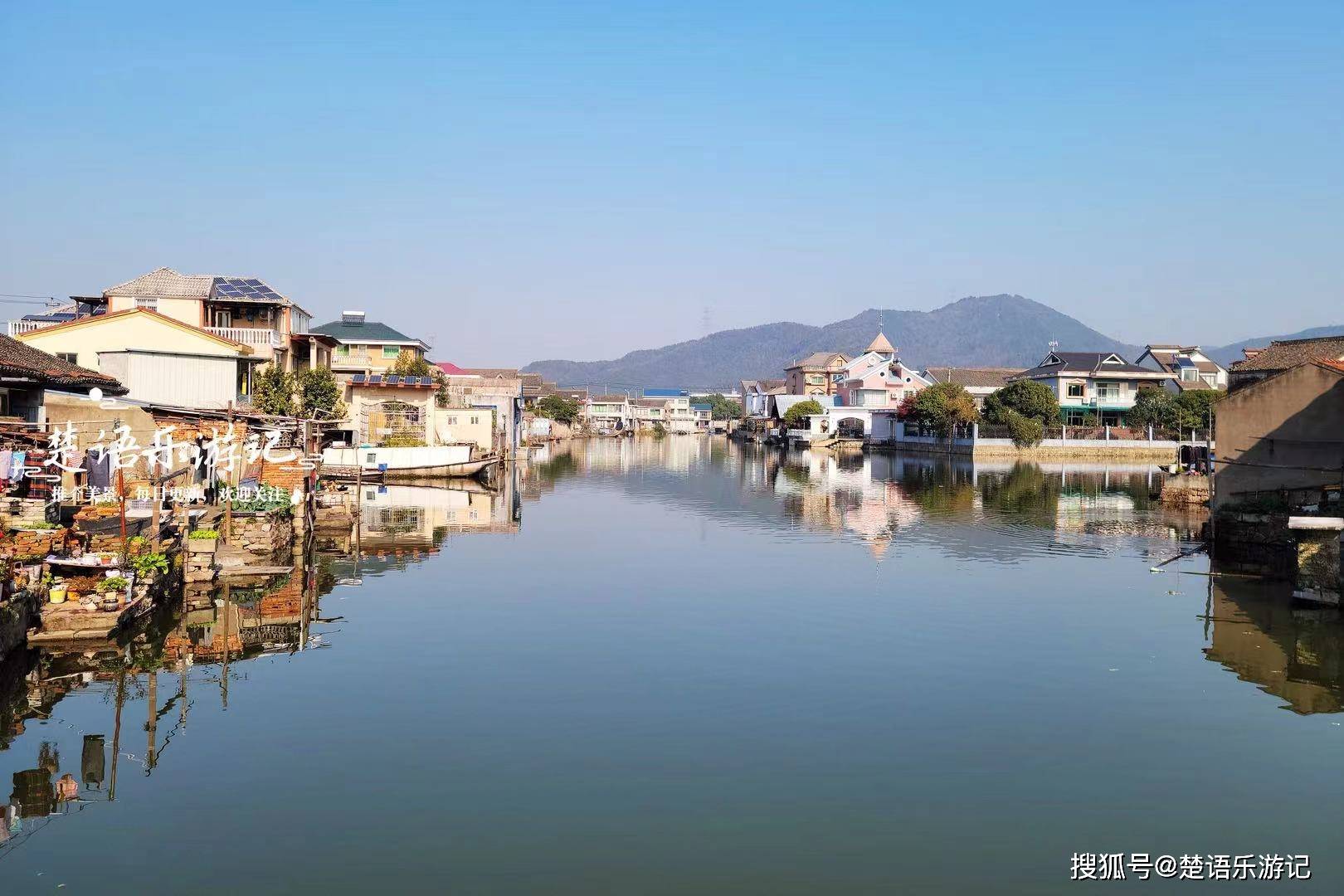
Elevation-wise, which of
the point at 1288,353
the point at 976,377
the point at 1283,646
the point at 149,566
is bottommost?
the point at 1283,646

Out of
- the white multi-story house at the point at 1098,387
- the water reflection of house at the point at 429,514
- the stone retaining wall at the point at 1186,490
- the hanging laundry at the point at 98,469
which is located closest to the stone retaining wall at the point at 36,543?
the hanging laundry at the point at 98,469

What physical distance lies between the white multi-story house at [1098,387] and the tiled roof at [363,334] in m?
42.6

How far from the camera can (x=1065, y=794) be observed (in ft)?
34.4

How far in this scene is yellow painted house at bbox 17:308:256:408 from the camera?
112ft

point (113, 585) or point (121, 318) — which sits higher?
point (121, 318)

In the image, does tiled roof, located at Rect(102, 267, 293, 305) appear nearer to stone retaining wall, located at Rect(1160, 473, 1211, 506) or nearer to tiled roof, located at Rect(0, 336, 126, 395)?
tiled roof, located at Rect(0, 336, 126, 395)

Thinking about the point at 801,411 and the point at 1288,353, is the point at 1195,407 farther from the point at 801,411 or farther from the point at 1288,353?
the point at 801,411

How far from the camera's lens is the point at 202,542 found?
19953 millimetres

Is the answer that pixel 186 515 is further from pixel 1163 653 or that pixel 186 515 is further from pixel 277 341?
pixel 277 341

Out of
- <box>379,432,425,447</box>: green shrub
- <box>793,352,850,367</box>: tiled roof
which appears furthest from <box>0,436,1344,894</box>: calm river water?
<box>793,352,850,367</box>: tiled roof

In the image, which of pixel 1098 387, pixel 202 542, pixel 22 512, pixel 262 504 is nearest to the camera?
pixel 22 512

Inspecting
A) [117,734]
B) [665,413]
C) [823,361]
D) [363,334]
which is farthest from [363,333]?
[665,413]

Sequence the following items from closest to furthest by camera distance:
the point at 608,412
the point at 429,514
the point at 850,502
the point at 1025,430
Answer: the point at 429,514 → the point at 850,502 → the point at 1025,430 → the point at 608,412

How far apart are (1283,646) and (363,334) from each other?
5292cm
